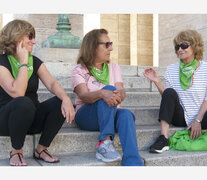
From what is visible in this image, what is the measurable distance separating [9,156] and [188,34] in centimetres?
225

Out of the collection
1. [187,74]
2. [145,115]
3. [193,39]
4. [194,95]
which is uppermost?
[193,39]

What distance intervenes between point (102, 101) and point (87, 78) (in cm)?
50

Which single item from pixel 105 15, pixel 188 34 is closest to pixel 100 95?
pixel 188 34

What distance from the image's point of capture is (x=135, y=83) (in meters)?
4.87

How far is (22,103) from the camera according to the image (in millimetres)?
2562

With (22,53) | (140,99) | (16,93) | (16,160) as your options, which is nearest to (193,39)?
(140,99)

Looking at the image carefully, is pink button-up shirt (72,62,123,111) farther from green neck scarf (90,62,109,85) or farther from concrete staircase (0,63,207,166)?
concrete staircase (0,63,207,166)

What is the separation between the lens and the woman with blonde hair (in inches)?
102

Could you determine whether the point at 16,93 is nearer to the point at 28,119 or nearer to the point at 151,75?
the point at 28,119

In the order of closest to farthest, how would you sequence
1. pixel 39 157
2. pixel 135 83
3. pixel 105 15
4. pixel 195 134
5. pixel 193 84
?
pixel 39 157 → pixel 195 134 → pixel 193 84 → pixel 135 83 → pixel 105 15

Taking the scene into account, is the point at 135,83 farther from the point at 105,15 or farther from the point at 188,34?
the point at 105,15

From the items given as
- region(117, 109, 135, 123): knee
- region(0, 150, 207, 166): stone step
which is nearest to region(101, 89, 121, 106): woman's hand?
region(117, 109, 135, 123): knee

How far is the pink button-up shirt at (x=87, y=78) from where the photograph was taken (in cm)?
329

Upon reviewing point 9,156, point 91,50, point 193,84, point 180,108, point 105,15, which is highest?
point 105,15
